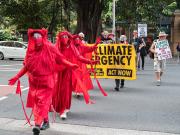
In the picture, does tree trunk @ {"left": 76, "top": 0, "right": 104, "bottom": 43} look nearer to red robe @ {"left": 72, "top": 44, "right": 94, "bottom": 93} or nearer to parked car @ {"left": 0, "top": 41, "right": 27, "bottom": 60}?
parked car @ {"left": 0, "top": 41, "right": 27, "bottom": 60}

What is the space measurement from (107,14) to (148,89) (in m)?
33.3

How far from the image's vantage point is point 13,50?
3122cm

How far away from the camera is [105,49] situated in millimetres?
13523

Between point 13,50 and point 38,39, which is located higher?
point 38,39

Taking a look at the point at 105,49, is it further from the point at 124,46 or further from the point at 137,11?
the point at 137,11

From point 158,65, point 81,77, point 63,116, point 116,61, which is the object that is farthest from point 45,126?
point 158,65

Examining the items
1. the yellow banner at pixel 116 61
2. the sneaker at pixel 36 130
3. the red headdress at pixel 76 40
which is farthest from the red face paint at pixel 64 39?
the yellow banner at pixel 116 61

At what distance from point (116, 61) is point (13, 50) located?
61.9 feet

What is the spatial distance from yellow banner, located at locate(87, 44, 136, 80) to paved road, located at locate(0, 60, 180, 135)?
46 cm

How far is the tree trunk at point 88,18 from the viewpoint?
3105 cm

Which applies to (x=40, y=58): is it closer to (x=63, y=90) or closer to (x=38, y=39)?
(x=38, y=39)

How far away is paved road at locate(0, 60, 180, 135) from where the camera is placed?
7.88 m

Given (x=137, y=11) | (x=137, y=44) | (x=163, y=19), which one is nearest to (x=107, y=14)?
(x=163, y=19)

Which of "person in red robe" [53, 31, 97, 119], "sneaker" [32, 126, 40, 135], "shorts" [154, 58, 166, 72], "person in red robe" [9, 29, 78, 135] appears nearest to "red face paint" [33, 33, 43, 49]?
"person in red robe" [9, 29, 78, 135]
